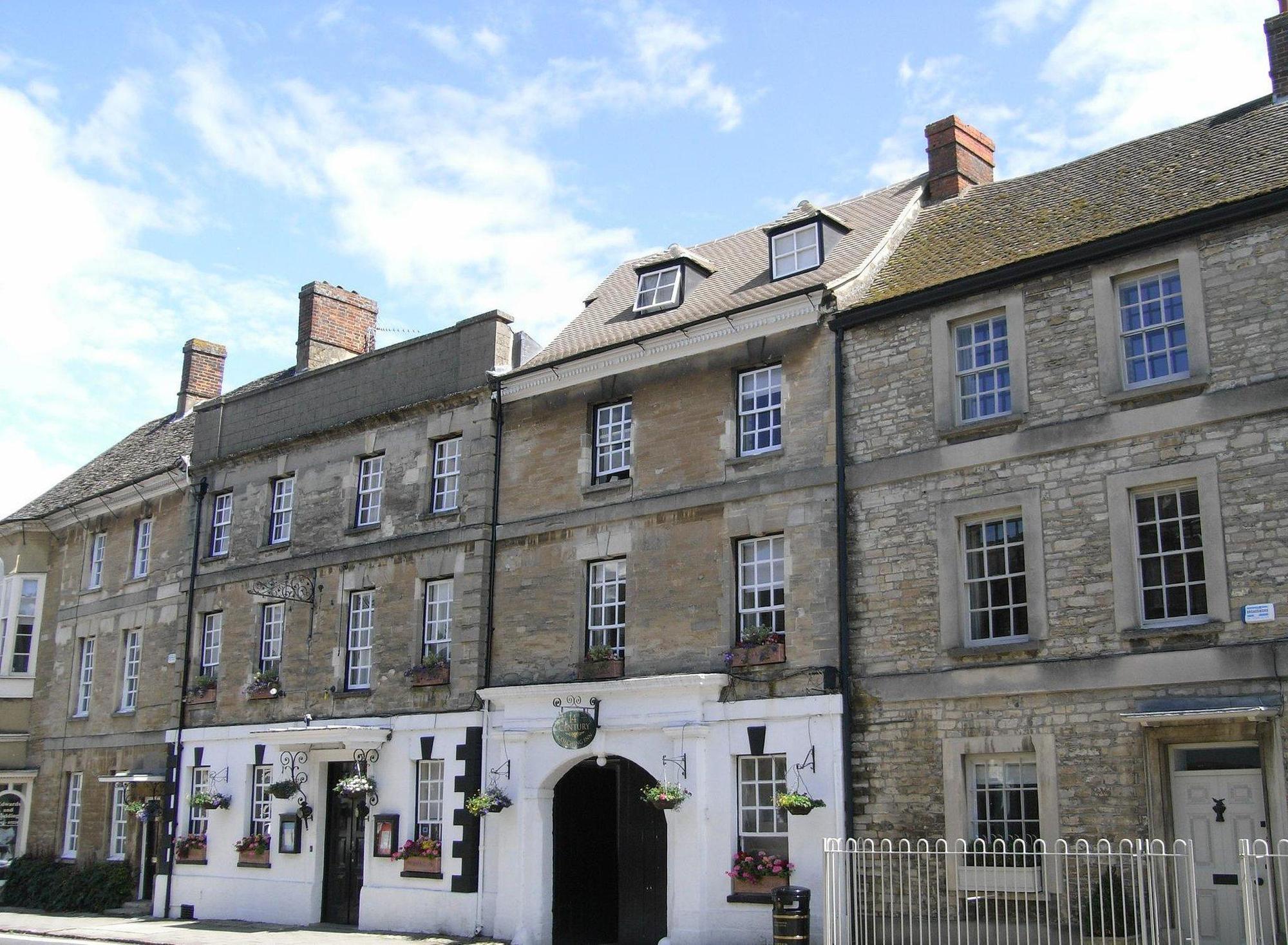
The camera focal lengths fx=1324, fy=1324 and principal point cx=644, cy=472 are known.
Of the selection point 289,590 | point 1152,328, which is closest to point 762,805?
point 1152,328

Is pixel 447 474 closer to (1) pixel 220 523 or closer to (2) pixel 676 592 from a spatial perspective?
(2) pixel 676 592

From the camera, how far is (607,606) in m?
19.8

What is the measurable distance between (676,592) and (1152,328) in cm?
727

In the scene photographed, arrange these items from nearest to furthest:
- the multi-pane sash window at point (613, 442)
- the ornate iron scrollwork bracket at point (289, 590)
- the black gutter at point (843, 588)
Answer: the black gutter at point (843, 588), the multi-pane sash window at point (613, 442), the ornate iron scrollwork bracket at point (289, 590)

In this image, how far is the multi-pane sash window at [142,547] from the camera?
28438mm

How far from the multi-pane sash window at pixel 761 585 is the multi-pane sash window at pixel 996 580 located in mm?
2626

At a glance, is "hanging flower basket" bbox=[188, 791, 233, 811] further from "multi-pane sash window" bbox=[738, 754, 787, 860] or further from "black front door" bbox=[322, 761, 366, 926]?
"multi-pane sash window" bbox=[738, 754, 787, 860]

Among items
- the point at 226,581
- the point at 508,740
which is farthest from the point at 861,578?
the point at 226,581

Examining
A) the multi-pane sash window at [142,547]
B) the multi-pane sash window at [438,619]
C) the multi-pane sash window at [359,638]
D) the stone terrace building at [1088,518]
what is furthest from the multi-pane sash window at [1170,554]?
the multi-pane sash window at [142,547]

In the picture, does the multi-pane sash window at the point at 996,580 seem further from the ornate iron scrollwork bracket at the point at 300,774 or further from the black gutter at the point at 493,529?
the ornate iron scrollwork bracket at the point at 300,774

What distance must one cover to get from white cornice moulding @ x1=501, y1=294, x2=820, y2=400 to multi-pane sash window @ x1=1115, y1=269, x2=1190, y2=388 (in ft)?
13.6

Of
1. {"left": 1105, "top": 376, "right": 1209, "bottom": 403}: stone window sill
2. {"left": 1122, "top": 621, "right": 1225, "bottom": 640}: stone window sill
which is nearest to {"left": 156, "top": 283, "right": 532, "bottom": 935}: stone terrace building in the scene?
{"left": 1122, "top": 621, "right": 1225, "bottom": 640}: stone window sill

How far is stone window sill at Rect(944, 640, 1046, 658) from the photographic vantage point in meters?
15.3

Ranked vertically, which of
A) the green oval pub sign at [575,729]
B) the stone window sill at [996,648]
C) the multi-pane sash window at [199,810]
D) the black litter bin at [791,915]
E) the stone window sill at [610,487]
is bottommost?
the black litter bin at [791,915]
